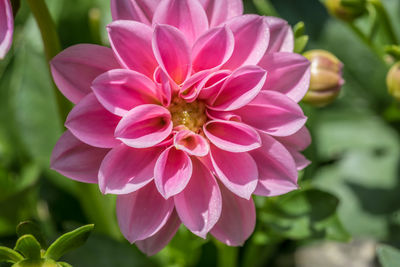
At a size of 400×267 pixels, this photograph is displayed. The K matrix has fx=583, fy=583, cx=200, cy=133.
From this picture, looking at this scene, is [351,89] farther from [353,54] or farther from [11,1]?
[11,1]

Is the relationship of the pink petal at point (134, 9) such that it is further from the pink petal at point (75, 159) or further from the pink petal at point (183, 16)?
the pink petal at point (75, 159)

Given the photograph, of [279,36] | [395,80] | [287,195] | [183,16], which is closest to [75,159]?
[183,16]

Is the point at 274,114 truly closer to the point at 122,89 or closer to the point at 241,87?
the point at 241,87

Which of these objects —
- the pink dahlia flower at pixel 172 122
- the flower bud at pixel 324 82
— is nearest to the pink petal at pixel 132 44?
the pink dahlia flower at pixel 172 122

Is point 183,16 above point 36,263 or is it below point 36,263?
above

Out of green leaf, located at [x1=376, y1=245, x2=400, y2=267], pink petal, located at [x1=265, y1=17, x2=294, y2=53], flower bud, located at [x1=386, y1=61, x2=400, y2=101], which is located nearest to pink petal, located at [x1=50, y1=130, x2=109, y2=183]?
pink petal, located at [x1=265, y1=17, x2=294, y2=53]

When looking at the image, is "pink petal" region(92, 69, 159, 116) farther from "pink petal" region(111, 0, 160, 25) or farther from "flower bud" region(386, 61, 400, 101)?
"flower bud" region(386, 61, 400, 101)
